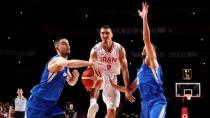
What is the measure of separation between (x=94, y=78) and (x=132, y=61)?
51.8ft

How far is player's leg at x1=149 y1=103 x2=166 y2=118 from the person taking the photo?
18.6 feet

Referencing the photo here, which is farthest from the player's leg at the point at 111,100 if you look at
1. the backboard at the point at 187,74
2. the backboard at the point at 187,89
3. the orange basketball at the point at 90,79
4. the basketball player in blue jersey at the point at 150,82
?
the backboard at the point at 187,74

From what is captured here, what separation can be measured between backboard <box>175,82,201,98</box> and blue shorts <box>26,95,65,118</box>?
49.3 ft

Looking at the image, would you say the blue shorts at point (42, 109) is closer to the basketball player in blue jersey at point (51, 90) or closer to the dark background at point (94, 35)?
the basketball player in blue jersey at point (51, 90)

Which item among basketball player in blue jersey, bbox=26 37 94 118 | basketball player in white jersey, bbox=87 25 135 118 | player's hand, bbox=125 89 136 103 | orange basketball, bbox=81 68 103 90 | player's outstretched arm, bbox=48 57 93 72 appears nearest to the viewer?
player's outstretched arm, bbox=48 57 93 72

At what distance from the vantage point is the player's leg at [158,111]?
5684 millimetres

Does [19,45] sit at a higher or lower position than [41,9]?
lower

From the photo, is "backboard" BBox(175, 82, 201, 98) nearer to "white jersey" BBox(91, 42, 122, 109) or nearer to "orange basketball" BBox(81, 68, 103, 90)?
"white jersey" BBox(91, 42, 122, 109)

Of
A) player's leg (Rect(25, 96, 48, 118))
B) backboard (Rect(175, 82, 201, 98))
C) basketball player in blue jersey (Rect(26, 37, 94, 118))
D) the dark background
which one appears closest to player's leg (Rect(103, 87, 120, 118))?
basketball player in blue jersey (Rect(26, 37, 94, 118))

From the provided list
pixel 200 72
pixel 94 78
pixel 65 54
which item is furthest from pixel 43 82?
pixel 200 72

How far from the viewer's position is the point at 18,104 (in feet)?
41.7

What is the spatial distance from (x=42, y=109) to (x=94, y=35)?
55.8 ft

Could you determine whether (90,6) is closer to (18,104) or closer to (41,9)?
(41,9)

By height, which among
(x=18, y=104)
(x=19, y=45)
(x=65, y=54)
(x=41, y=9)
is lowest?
(x=18, y=104)
